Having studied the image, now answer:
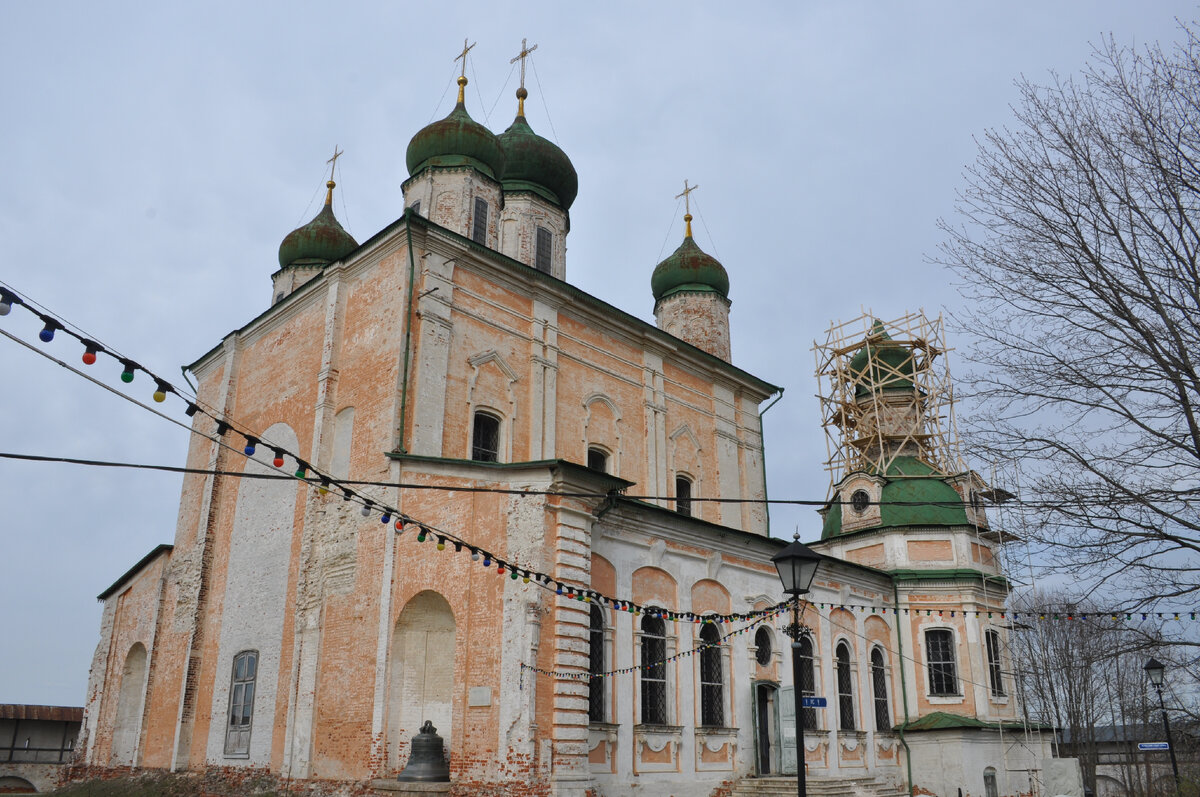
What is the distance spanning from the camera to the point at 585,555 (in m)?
15.2

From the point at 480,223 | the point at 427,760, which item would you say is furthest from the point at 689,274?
the point at 427,760

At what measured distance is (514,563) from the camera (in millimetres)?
14609

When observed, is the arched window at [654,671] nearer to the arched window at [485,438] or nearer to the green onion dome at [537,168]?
the arched window at [485,438]

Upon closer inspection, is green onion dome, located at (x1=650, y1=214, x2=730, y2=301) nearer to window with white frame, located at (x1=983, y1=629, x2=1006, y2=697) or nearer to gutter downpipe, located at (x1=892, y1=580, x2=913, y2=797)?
gutter downpipe, located at (x1=892, y1=580, x2=913, y2=797)

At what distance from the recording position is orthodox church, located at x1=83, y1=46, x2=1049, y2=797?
14961 millimetres

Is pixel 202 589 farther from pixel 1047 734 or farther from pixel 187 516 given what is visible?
pixel 1047 734

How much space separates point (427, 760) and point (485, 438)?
7209 mm

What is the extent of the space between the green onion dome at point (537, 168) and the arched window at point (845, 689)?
13.9m

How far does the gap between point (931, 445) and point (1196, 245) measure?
2069 cm

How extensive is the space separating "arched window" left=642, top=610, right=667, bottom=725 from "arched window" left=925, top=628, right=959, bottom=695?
11.2 m

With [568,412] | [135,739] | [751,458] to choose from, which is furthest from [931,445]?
[135,739]

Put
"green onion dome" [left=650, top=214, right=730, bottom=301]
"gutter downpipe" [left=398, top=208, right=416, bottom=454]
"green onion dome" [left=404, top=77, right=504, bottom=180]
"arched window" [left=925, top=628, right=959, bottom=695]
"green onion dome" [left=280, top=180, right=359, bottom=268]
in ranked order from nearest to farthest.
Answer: "gutter downpipe" [left=398, top=208, right=416, bottom=454] < "green onion dome" [left=404, top=77, right=504, bottom=180] < "arched window" [left=925, top=628, right=959, bottom=695] < "green onion dome" [left=280, top=180, right=359, bottom=268] < "green onion dome" [left=650, top=214, right=730, bottom=301]

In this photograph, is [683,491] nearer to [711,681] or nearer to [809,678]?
[809,678]

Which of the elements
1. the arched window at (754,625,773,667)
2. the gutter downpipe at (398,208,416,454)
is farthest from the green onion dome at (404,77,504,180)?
the arched window at (754,625,773,667)
